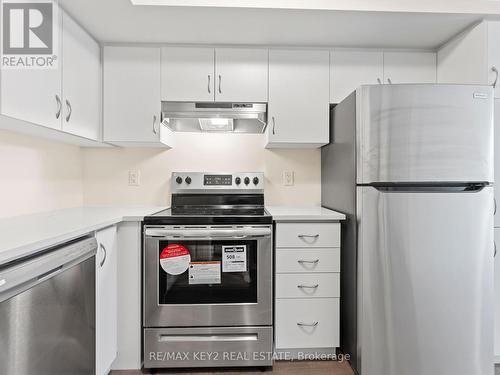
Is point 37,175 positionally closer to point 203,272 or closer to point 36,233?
point 36,233

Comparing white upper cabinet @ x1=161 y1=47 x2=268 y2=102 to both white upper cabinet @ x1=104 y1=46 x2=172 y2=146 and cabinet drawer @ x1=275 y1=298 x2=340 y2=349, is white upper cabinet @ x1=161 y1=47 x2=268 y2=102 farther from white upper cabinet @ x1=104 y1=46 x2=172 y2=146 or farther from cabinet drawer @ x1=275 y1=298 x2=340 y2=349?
cabinet drawer @ x1=275 y1=298 x2=340 y2=349

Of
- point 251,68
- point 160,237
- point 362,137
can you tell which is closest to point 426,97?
point 362,137

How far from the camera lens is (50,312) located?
1093 millimetres

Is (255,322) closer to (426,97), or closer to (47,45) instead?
(426,97)

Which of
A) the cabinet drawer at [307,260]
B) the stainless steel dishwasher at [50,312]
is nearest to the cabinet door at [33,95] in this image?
the stainless steel dishwasher at [50,312]

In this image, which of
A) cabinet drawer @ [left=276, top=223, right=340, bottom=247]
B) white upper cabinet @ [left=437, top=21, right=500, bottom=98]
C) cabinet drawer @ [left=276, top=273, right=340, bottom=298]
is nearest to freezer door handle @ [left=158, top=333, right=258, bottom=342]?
cabinet drawer @ [left=276, top=273, right=340, bottom=298]

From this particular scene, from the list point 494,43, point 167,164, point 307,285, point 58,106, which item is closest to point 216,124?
point 167,164

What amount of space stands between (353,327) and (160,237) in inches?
49.0

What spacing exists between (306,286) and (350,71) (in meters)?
1.54

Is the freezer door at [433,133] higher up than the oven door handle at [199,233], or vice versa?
the freezer door at [433,133]

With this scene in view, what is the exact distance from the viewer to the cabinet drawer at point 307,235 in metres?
1.82

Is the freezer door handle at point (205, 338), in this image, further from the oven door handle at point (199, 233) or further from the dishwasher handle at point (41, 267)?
the dishwasher handle at point (41, 267)

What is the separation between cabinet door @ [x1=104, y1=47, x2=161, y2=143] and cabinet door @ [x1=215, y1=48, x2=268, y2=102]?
1.46 ft

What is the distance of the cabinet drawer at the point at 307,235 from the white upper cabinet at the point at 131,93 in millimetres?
1129
